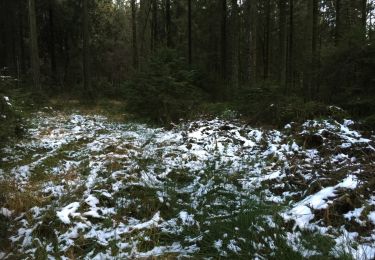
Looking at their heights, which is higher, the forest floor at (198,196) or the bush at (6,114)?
the bush at (6,114)

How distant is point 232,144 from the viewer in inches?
319

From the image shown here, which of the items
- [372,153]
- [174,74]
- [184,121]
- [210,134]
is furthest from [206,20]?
[372,153]

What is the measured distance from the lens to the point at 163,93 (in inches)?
492

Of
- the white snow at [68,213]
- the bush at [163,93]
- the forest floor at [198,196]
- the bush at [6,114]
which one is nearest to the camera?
the forest floor at [198,196]

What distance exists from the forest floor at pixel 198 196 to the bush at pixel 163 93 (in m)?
3.42

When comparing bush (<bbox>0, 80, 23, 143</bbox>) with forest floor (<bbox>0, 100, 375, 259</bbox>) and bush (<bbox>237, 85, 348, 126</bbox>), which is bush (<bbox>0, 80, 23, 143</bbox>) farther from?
bush (<bbox>237, 85, 348, 126</bbox>)

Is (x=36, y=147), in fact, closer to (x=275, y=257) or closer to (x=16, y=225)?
(x=16, y=225)

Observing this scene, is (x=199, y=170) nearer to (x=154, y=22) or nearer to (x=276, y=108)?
(x=276, y=108)

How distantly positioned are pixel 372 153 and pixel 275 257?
10.2ft

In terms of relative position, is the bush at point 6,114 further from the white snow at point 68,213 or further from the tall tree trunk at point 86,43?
the tall tree trunk at point 86,43

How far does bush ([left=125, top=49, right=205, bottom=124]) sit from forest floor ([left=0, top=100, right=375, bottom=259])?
3420 mm

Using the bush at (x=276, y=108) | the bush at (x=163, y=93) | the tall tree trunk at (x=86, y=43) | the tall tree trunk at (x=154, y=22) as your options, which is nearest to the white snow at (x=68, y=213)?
the bush at (x=276, y=108)

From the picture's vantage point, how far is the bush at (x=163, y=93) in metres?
12.3

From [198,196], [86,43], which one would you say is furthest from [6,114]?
[86,43]
